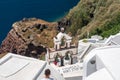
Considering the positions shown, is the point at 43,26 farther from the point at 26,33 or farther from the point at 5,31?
the point at 5,31

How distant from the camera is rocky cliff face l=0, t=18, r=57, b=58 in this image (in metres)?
51.0

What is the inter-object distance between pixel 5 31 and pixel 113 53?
226ft

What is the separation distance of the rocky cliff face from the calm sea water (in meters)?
23.6

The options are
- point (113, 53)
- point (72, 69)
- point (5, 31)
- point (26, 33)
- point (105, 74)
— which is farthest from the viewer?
point (5, 31)

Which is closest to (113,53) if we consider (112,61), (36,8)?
(112,61)

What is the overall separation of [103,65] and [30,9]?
268 feet

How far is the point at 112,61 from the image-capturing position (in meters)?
14.0

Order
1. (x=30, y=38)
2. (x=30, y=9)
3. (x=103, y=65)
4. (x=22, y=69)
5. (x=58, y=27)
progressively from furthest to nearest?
(x=30, y=9), (x=58, y=27), (x=30, y=38), (x=22, y=69), (x=103, y=65)

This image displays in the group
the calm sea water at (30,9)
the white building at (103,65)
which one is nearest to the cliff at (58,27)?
the calm sea water at (30,9)

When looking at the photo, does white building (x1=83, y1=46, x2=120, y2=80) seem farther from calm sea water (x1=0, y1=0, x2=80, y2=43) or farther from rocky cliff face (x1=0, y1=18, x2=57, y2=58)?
calm sea water (x1=0, y1=0, x2=80, y2=43)

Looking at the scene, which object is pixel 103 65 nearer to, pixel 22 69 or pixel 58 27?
pixel 22 69

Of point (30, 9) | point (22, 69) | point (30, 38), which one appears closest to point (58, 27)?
point (30, 38)

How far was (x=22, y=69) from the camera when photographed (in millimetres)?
16141

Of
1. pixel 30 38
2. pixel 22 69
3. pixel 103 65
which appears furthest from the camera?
pixel 30 38
